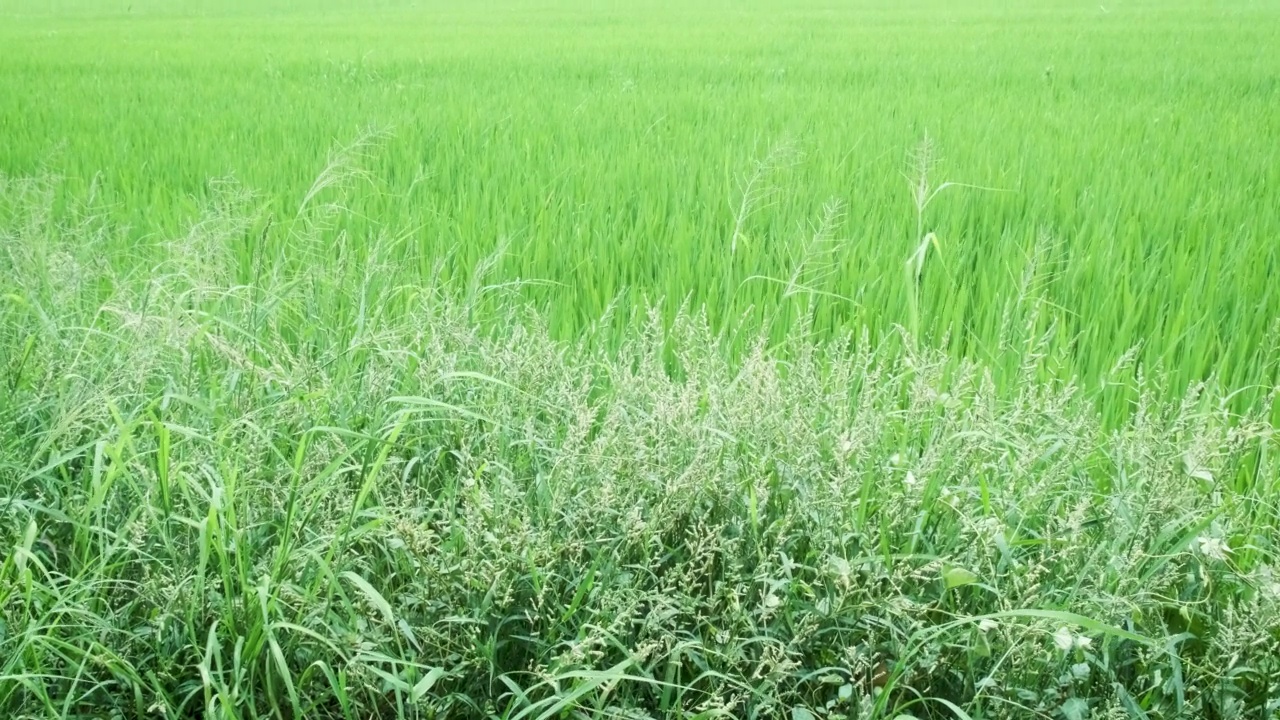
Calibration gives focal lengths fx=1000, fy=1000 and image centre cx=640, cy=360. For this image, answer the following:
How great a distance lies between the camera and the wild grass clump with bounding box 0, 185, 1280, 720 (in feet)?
3.67

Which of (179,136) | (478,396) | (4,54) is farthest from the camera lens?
(4,54)

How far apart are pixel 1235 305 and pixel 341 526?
2102 millimetres

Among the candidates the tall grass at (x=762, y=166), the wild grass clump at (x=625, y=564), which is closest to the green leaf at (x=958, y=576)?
the wild grass clump at (x=625, y=564)

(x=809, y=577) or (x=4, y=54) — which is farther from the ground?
(x=4, y=54)

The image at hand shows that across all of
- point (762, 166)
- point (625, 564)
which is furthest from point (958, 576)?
point (762, 166)

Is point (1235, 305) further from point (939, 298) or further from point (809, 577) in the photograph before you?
point (809, 577)

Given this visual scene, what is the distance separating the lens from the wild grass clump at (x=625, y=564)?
112cm

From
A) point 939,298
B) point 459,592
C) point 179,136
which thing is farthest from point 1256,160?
point 179,136

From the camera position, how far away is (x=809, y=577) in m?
1.29

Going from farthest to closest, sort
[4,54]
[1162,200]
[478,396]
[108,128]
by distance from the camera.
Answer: [4,54]
[108,128]
[1162,200]
[478,396]

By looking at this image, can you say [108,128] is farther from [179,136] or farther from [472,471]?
[472,471]

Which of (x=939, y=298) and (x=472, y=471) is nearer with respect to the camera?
(x=472, y=471)

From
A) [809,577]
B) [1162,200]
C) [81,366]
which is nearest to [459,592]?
[809,577]

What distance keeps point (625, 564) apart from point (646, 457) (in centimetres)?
14
